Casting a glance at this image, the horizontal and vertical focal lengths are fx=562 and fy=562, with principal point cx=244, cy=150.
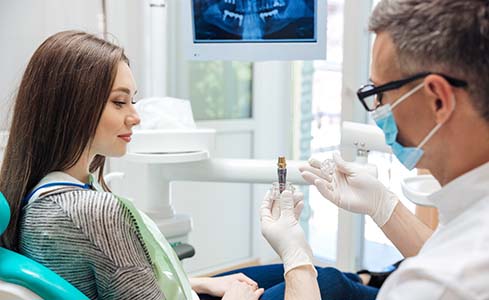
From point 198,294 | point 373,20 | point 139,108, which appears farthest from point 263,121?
point 373,20

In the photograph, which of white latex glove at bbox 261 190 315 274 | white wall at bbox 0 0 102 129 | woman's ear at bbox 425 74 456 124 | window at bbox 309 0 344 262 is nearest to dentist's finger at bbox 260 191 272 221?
white latex glove at bbox 261 190 315 274

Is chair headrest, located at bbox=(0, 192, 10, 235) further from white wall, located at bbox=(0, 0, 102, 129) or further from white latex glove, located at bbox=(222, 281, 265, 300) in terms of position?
white wall, located at bbox=(0, 0, 102, 129)

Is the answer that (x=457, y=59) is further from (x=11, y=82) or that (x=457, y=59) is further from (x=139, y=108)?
(x=11, y=82)

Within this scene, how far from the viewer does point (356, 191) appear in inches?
59.5

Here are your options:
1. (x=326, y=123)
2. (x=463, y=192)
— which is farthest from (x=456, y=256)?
(x=326, y=123)

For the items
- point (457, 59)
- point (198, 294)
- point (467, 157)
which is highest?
point (457, 59)

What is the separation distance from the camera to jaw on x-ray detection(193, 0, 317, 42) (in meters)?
1.89

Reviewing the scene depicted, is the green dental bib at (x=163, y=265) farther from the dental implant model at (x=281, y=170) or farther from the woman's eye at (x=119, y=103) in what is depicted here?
the dental implant model at (x=281, y=170)

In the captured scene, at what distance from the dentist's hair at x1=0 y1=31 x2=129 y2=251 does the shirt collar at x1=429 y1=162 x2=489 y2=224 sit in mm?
749

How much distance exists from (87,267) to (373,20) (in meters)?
0.73

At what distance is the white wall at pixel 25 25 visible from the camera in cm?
222

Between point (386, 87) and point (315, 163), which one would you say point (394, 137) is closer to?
point (386, 87)

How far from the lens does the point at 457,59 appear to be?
0.82m

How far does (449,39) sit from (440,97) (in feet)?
0.30
